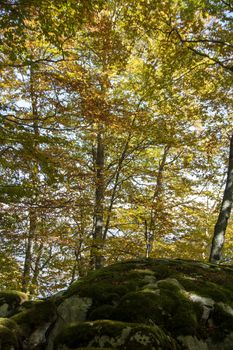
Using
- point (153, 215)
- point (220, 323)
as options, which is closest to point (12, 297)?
point (220, 323)

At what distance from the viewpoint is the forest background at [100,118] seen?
8.91 metres

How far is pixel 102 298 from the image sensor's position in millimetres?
5910

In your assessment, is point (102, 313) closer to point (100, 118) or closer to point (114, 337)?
point (114, 337)

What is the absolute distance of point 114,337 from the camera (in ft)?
14.5

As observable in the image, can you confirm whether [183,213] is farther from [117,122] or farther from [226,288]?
[226,288]

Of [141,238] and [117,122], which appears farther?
[141,238]

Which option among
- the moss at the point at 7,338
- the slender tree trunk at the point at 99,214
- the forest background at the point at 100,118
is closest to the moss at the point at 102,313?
the moss at the point at 7,338

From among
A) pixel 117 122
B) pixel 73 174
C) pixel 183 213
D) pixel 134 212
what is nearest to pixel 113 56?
pixel 117 122

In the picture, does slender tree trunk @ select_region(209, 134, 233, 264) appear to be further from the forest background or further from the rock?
the rock

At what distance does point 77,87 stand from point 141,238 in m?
9.25

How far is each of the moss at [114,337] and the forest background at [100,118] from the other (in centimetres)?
480

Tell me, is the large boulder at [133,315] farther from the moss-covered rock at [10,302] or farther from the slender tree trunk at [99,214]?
the slender tree trunk at [99,214]

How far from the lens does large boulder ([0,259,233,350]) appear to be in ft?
14.9

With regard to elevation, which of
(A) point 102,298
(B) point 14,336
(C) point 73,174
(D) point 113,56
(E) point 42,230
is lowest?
(B) point 14,336
